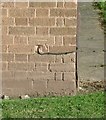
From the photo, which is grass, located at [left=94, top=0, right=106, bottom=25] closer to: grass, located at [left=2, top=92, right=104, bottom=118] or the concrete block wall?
the concrete block wall

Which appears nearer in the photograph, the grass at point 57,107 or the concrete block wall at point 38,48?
the grass at point 57,107

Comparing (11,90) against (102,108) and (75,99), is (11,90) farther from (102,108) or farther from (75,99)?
(102,108)

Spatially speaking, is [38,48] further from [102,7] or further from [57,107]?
[102,7]

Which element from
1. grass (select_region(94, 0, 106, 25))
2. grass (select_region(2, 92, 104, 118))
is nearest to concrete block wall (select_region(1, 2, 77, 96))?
grass (select_region(2, 92, 104, 118))

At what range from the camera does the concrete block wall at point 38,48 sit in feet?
21.8

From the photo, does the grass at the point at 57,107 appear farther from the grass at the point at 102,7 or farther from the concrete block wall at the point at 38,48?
the grass at the point at 102,7

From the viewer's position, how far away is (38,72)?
6781 millimetres

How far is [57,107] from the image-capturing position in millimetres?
6227

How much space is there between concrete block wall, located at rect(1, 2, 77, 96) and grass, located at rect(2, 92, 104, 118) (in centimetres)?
23

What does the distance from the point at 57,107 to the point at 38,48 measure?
0.91 metres

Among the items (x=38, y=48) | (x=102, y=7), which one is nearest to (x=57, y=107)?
(x=38, y=48)

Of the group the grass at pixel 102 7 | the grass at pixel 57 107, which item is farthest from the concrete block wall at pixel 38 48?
the grass at pixel 102 7

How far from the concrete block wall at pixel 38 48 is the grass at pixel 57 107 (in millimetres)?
229

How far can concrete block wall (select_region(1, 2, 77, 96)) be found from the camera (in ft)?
21.8
